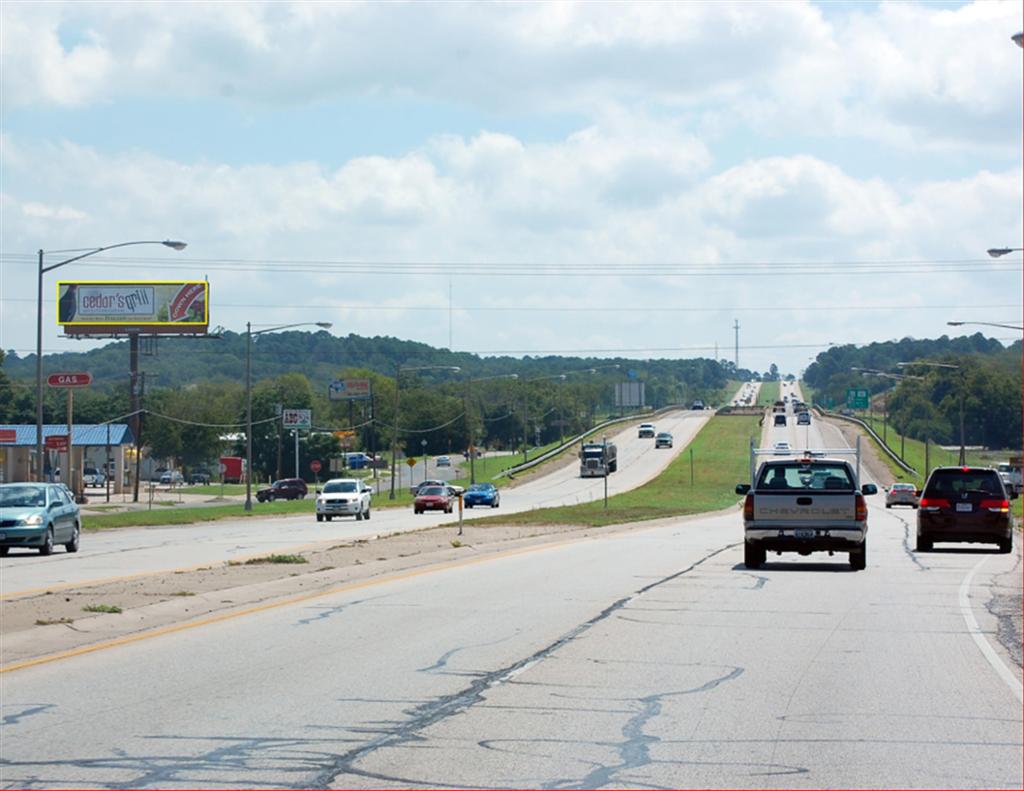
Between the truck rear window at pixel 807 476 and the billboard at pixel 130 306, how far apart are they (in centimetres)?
8493

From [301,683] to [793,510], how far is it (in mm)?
14271

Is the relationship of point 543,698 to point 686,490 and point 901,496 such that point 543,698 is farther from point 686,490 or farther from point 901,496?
point 686,490

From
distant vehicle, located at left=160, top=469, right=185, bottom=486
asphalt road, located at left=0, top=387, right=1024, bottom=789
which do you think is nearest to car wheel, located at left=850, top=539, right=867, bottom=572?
asphalt road, located at left=0, top=387, right=1024, bottom=789

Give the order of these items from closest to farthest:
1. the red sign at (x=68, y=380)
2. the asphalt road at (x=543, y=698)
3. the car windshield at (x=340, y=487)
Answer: the asphalt road at (x=543, y=698)
the car windshield at (x=340, y=487)
the red sign at (x=68, y=380)

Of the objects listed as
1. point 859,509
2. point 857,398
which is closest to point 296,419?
point 857,398

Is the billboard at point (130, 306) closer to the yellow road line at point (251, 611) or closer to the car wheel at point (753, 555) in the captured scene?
the yellow road line at point (251, 611)

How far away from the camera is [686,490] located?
88.8 m

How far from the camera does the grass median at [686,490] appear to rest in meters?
50.9

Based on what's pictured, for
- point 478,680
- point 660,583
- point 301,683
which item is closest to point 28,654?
point 301,683

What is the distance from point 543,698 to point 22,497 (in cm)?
2378

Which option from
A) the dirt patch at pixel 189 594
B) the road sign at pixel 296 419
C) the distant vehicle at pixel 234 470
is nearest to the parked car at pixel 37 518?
the dirt patch at pixel 189 594

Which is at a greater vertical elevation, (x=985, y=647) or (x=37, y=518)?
(x=37, y=518)

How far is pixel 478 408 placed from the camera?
185 metres

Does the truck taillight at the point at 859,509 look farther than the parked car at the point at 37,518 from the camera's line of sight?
No
